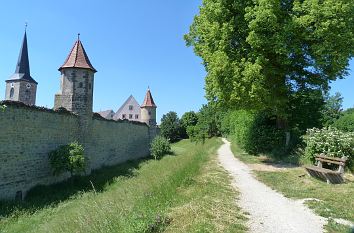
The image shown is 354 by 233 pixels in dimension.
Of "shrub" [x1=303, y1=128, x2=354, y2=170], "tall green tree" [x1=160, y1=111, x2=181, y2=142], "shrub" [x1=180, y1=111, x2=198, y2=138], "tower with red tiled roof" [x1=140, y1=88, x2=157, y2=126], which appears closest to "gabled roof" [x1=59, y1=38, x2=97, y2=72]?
"shrub" [x1=303, y1=128, x2=354, y2=170]

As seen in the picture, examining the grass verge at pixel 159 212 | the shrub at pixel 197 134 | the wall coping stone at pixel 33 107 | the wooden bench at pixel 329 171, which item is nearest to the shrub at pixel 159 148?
the shrub at pixel 197 134

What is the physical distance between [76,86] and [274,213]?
59.0 ft

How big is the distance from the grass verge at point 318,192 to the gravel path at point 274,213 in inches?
9.7

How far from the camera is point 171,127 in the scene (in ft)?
222

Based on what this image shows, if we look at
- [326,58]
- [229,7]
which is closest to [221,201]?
[326,58]

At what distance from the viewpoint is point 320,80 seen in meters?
16.9

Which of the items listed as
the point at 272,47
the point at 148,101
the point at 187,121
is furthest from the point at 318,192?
the point at 187,121

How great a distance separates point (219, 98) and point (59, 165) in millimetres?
8971

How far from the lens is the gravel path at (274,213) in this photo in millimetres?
6372

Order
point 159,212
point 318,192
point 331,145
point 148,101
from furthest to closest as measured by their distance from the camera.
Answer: point 148,101 < point 331,145 < point 318,192 < point 159,212

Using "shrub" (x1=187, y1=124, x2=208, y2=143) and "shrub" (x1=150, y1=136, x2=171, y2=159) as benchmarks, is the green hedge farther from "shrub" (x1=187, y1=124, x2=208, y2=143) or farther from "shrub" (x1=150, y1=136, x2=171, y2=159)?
"shrub" (x1=187, y1=124, x2=208, y2=143)

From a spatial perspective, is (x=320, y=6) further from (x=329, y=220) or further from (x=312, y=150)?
(x=329, y=220)

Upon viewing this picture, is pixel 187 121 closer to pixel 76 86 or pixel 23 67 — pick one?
pixel 23 67

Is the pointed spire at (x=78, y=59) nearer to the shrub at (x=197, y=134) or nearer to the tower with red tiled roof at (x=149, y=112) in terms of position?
the tower with red tiled roof at (x=149, y=112)
